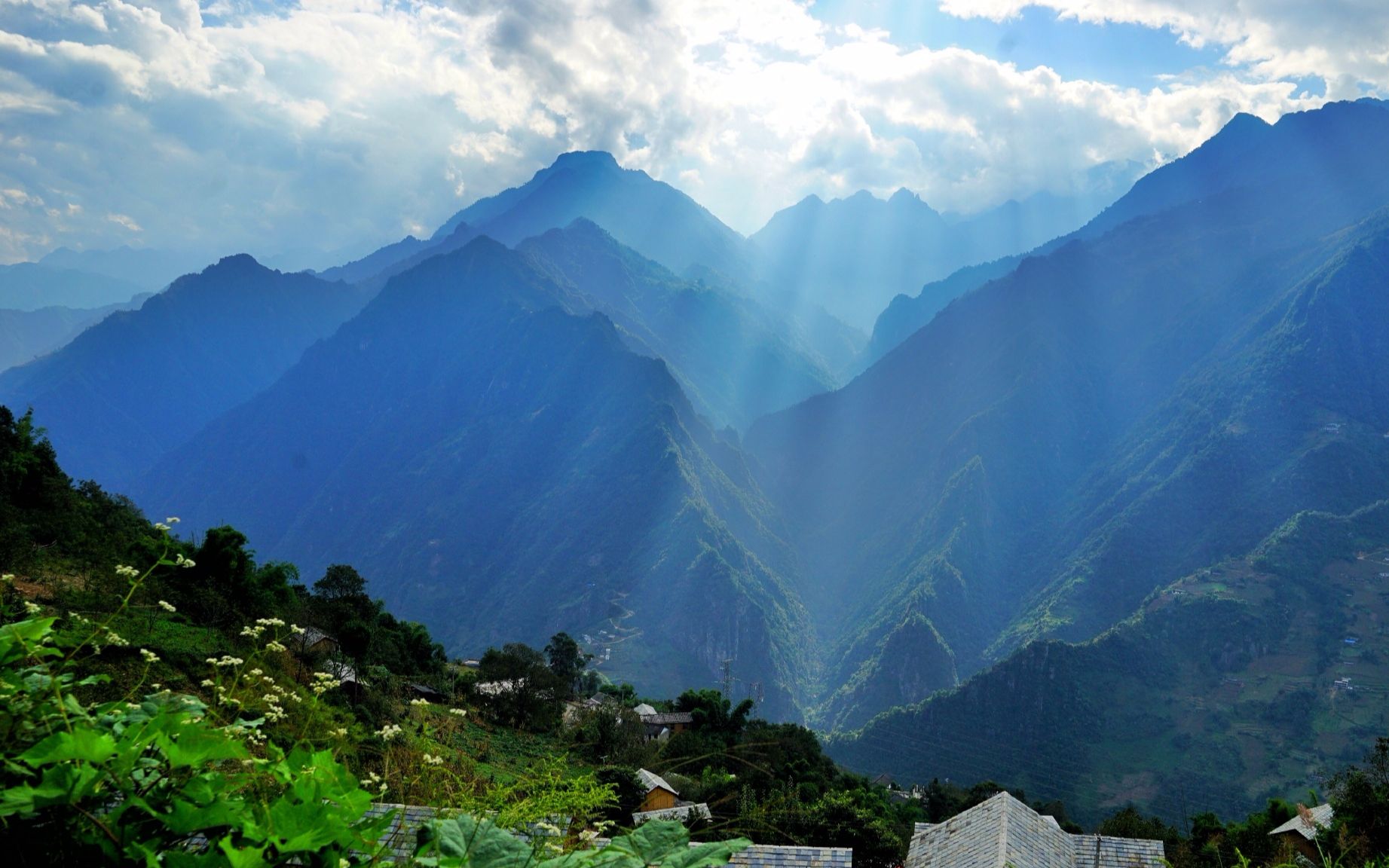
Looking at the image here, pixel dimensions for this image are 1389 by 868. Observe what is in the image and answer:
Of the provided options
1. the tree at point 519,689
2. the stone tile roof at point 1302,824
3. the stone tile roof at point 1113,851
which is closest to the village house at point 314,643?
the tree at point 519,689

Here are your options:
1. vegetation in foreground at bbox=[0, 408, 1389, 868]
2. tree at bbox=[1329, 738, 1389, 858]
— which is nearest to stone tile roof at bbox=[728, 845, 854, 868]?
vegetation in foreground at bbox=[0, 408, 1389, 868]

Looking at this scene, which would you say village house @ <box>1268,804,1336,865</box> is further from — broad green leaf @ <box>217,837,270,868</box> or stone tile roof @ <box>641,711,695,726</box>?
broad green leaf @ <box>217,837,270,868</box>

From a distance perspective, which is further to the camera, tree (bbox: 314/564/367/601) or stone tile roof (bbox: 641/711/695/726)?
stone tile roof (bbox: 641/711/695/726)

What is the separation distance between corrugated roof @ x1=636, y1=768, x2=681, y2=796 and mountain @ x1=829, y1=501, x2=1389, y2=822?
6339cm

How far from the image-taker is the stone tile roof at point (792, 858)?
50.2ft

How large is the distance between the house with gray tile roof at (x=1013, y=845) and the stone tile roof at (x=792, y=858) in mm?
5889

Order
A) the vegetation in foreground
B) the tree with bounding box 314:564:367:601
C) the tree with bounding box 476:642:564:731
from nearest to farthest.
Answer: the vegetation in foreground, the tree with bounding box 476:642:564:731, the tree with bounding box 314:564:367:601

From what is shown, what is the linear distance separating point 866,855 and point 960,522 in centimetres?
16469

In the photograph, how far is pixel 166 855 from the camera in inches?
92.1

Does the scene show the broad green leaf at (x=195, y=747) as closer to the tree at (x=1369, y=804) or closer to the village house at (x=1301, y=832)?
the tree at (x=1369, y=804)

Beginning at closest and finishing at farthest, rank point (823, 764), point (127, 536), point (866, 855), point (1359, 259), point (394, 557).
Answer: point (866, 855) < point (127, 536) < point (823, 764) < point (1359, 259) < point (394, 557)

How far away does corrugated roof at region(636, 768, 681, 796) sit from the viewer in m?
28.5

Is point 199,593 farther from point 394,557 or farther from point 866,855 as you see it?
point 394,557

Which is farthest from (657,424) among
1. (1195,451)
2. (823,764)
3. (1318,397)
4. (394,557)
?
(823,764)
